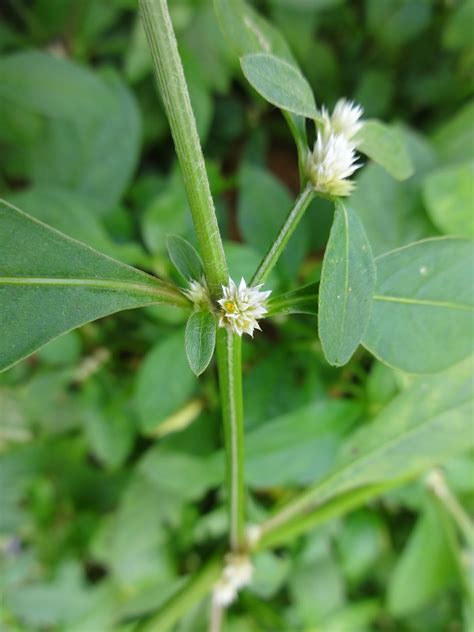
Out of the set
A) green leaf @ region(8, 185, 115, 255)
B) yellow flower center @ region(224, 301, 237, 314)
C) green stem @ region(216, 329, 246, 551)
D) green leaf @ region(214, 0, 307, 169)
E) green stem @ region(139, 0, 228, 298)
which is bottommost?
yellow flower center @ region(224, 301, 237, 314)

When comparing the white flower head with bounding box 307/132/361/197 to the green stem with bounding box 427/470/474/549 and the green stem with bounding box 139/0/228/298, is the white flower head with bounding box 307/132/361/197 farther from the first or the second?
the green stem with bounding box 427/470/474/549

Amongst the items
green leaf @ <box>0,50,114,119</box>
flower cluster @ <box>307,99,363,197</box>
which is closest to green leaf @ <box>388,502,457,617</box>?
flower cluster @ <box>307,99,363,197</box>

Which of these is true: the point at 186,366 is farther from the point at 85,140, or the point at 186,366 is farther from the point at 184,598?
the point at 85,140

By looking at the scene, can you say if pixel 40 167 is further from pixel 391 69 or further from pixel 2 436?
pixel 391 69

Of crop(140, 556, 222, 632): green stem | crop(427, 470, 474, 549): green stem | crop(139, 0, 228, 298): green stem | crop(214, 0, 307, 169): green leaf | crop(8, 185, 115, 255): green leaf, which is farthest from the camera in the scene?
crop(427, 470, 474, 549): green stem

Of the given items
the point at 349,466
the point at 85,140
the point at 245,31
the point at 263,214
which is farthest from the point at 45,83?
the point at 349,466

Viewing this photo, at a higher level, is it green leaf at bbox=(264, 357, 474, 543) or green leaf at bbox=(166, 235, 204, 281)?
green leaf at bbox=(166, 235, 204, 281)

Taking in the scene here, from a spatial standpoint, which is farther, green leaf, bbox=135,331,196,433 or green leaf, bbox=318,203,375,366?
green leaf, bbox=135,331,196,433
